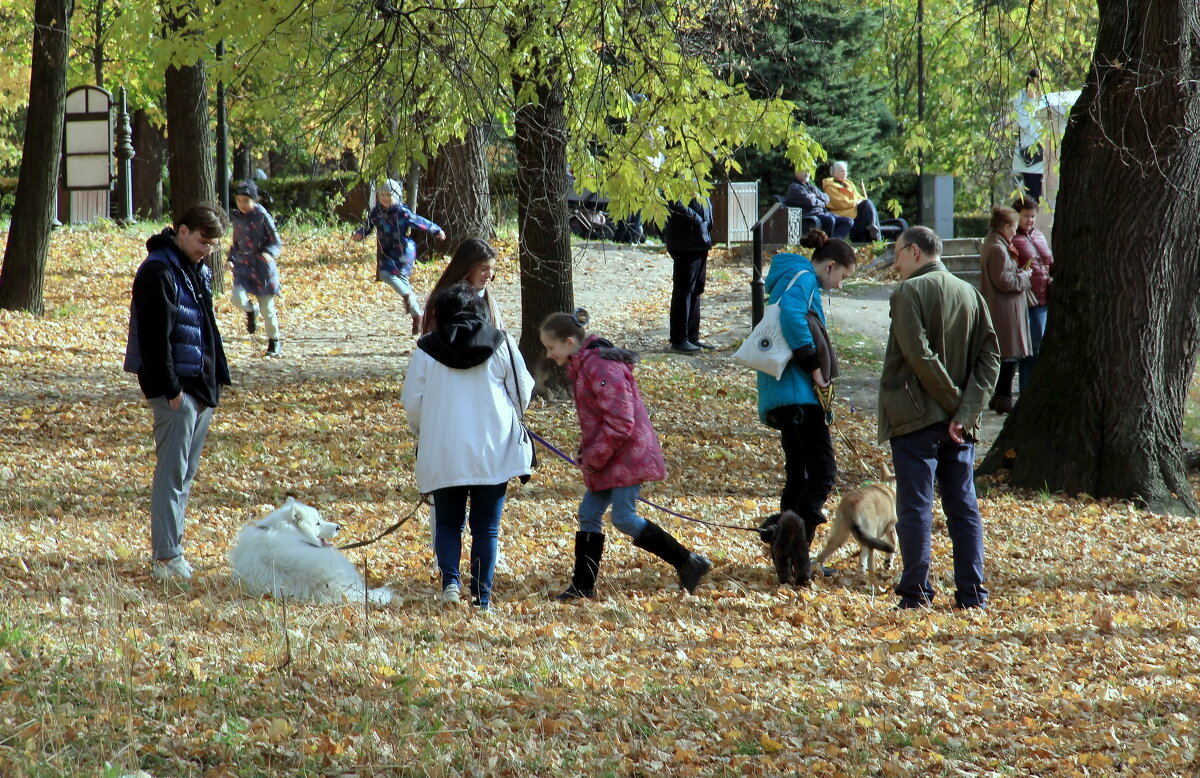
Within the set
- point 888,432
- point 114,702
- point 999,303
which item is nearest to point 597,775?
point 114,702

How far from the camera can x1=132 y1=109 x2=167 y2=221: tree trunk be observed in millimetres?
27641

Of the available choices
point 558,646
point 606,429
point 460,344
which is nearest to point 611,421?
point 606,429

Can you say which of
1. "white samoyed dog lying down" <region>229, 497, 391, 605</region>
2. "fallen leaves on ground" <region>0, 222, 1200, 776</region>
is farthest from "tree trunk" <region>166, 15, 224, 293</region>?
"white samoyed dog lying down" <region>229, 497, 391, 605</region>

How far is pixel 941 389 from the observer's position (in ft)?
18.0

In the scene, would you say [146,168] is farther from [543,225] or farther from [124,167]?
[543,225]

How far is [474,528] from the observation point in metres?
5.50

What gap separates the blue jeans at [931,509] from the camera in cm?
562

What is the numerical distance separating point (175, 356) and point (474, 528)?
1.70 meters

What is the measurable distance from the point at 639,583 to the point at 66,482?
14.7 feet

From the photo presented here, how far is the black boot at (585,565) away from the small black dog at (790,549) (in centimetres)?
98

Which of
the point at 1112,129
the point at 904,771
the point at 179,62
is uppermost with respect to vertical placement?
the point at 179,62

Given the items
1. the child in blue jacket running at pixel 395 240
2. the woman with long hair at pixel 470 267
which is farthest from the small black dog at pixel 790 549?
the child in blue jacket running at pixel 395 240

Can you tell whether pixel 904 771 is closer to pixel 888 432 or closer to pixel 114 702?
pixel 888 432

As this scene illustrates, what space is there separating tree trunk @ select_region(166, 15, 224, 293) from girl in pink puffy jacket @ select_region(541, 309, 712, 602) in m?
10.6
